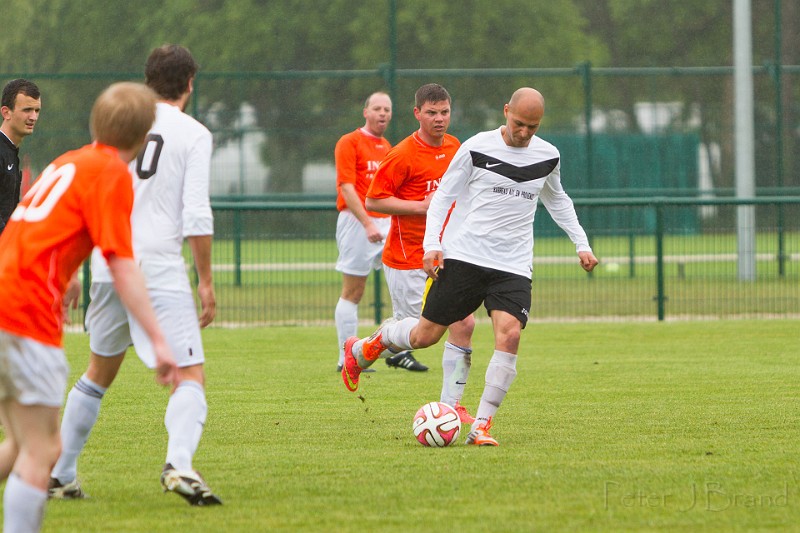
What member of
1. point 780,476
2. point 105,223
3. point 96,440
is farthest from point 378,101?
point 105,223

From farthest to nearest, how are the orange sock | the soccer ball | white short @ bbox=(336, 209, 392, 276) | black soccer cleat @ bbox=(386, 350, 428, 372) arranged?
white short @ bbox=(336, 209, 392, 276) → black soccer cleat @ bbox=(386, 350, 428, 372) → the orange sock → the soccer ball

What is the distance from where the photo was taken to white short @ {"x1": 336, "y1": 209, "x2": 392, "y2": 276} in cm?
1088

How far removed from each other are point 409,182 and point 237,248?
6.96 metres

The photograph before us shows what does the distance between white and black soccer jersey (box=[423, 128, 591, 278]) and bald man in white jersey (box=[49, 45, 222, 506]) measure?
79.7 inches

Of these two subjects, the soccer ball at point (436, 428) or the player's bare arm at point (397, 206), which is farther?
the player's bare arm at point (397, 206)

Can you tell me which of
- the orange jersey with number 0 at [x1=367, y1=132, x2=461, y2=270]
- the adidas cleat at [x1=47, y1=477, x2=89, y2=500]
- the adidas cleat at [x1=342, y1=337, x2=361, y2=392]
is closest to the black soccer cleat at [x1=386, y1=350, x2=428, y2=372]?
the orange jersey with number 0 at [x1=367, y1=132, x2=461, y2=270]

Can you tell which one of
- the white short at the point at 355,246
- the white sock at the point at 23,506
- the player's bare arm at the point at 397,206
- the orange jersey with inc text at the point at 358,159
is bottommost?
the white sock at the point at 23,506

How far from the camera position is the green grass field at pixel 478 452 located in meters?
5.24

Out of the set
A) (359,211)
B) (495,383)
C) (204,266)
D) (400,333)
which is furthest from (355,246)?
(204,266)

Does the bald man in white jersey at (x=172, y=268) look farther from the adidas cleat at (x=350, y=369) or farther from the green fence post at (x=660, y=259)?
the green fence post at (x=660, y=259)

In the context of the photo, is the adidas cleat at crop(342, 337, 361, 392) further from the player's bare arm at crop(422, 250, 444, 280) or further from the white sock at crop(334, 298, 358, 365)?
the white sock at crop(334, 298, 358, 365)

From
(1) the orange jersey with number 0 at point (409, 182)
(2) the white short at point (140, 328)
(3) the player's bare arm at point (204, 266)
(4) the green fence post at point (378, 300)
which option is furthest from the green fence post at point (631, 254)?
(2) the white short at point (140, 328)

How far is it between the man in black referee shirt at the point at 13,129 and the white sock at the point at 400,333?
2260mm

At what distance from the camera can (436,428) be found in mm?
6988
